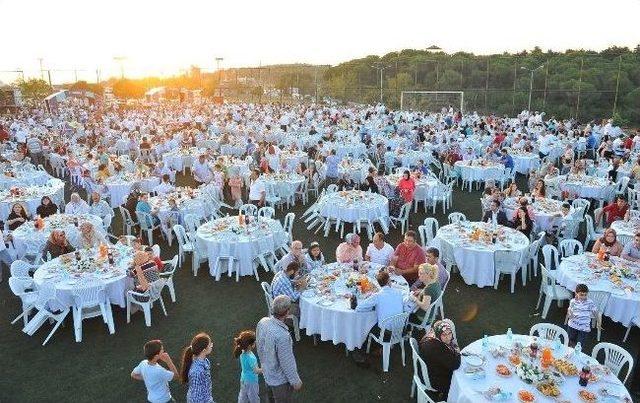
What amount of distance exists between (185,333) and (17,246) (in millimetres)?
5472

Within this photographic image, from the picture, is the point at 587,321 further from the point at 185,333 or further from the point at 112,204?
the point at 112,204

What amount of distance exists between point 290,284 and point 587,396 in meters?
4.25

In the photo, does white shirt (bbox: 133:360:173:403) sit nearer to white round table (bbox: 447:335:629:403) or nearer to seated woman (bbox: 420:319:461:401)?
seated woman (bbox: 420:319:461:401)

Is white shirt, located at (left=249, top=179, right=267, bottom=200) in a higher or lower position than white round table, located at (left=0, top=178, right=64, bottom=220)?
higher

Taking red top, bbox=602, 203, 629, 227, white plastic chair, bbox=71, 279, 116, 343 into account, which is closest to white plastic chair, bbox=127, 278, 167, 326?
white plastic chair, bbox=71, 279, 116, 343

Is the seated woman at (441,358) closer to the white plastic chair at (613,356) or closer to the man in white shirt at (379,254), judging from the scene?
the white plastic chair at (613,356)

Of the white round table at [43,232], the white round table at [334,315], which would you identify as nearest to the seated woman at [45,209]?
the white round table at [43,232]

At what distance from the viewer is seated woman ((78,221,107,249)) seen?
Answer: 9797 millimetres

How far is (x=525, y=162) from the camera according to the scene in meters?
19.3

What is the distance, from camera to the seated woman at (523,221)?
34.6ft

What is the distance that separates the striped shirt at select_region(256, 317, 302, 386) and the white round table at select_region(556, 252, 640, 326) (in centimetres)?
575

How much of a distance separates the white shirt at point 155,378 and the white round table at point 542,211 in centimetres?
908

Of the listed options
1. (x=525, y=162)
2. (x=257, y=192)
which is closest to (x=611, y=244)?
(x=257, y=192)

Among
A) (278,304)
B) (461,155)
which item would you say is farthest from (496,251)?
(461,155)
